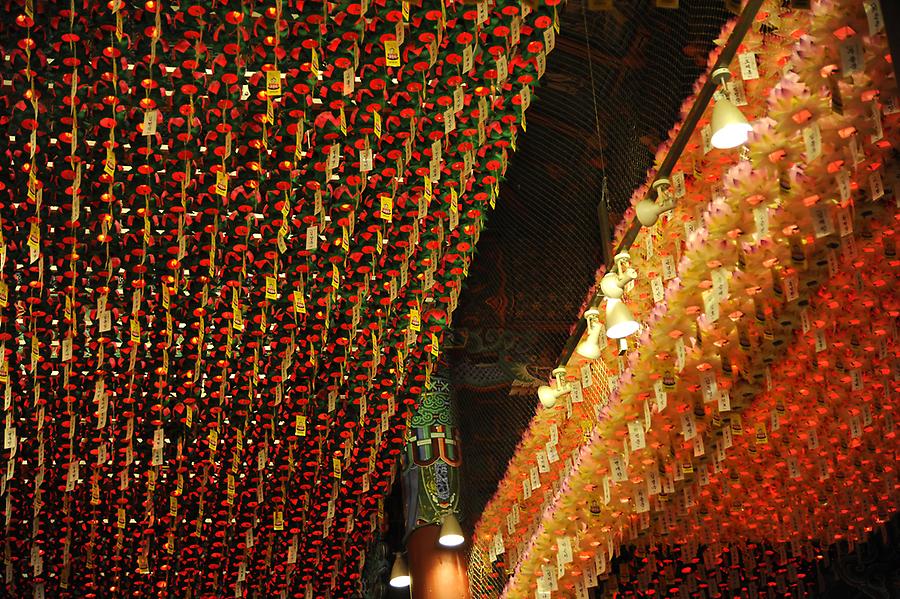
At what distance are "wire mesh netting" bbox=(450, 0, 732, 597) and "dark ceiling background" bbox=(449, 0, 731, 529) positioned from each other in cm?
1

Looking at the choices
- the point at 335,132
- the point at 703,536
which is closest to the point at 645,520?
the point at 703,536

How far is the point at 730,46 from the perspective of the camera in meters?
5.59

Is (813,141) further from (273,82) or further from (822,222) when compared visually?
(273,82)

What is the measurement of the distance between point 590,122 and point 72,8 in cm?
584

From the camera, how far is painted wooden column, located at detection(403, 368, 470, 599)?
1080 centimetres

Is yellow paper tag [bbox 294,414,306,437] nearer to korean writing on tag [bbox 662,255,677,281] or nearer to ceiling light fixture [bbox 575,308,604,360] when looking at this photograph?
ceiling light fixture [bbox 575,308,604,360]

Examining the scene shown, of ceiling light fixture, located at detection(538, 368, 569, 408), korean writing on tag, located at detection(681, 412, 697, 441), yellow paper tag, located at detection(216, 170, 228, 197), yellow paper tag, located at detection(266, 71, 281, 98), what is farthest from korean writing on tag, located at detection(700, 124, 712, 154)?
yellow paper tag, located at detection(216, 170, 228, 197)

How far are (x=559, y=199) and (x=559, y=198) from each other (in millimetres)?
12

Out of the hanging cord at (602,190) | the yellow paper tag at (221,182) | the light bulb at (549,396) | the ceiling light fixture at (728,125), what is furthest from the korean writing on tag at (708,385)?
the hanging cord at (602,190)

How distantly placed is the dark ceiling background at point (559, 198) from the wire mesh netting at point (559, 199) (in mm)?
12

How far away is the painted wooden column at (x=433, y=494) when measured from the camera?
1080 cm

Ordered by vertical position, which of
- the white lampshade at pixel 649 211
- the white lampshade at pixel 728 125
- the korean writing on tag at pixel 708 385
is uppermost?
the white lampshade at pixel 649 211

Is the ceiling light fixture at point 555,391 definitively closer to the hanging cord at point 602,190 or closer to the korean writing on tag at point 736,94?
the hanging cord at point 602,190

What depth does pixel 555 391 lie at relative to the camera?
8281 millimetres
